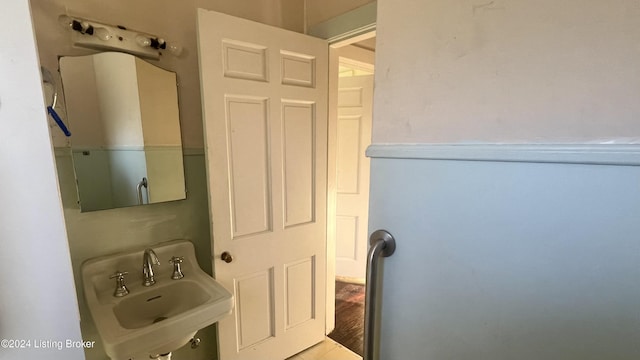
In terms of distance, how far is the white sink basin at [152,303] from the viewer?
0.93 metres

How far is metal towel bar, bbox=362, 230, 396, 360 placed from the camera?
524 millimetres

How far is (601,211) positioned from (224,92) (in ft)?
4.23

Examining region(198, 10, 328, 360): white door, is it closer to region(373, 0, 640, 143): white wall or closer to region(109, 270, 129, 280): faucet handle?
region(109, 270, 129, 280): faucet handle

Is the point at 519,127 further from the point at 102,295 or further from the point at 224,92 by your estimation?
the point at 102,295

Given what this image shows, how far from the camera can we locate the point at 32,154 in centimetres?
51

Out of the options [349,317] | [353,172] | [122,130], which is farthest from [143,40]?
[349,317]

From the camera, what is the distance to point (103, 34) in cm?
110

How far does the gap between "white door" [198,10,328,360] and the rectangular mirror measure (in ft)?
0.78

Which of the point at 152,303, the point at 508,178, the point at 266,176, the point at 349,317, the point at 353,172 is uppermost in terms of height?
the point at 508,178

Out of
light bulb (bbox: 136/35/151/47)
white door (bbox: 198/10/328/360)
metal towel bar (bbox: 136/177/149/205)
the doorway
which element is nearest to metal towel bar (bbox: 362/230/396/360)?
white door (bbox: 198/10/328/360)

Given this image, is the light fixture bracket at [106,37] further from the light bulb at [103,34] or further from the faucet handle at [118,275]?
the faucet handle at [118,275]

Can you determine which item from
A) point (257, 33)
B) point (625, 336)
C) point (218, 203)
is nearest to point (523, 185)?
point (625, 336)

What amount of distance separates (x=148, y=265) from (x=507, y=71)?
1442 millimetres

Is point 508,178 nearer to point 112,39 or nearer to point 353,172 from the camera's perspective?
point 112,39
